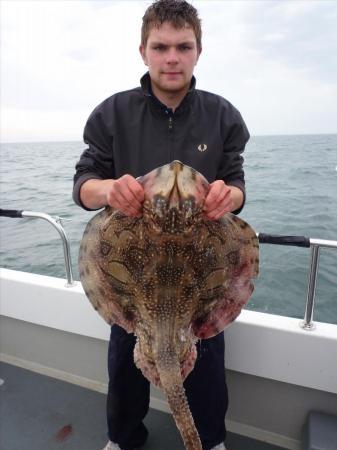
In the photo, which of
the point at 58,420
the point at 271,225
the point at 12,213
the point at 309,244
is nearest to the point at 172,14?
the point at 309,244

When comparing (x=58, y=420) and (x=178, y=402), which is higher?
(x=178, y=402)

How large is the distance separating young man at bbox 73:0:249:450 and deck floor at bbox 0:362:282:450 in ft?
1.74

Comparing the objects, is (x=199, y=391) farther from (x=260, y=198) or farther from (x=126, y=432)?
(x=260, y=198)

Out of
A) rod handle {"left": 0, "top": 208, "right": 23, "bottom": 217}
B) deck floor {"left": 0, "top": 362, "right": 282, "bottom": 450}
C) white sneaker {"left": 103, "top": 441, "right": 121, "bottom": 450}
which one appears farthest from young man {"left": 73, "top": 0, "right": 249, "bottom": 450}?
rod handle {"left": 0, "top": 208, "right": 23, "bottom": 217}

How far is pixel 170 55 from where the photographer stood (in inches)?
84.6

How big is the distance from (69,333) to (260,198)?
1085 centimetres

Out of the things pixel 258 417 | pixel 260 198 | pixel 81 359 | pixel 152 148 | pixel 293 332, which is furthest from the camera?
pixel 260 198

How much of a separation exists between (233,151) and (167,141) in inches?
18.4

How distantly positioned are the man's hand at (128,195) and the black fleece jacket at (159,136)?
2.99ft

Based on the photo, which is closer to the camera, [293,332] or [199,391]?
[199,391]

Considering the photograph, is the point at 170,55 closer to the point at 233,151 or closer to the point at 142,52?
the point at 142,52

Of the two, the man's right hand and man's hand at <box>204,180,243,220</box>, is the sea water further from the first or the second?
man's hand at <box>204,180,243,220</box>

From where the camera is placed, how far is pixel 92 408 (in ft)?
11.6

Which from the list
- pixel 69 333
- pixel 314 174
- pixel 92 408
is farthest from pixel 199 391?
pixel 314 174
